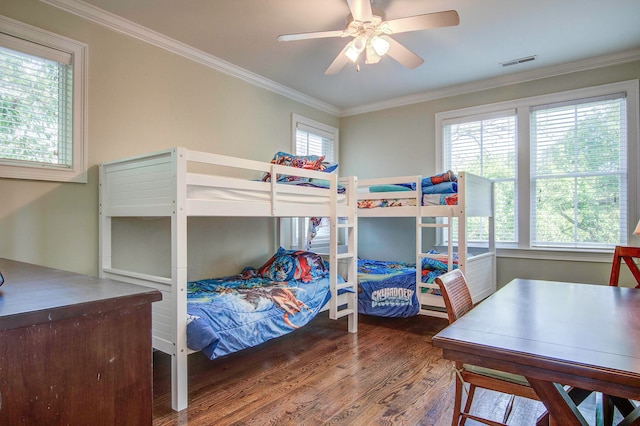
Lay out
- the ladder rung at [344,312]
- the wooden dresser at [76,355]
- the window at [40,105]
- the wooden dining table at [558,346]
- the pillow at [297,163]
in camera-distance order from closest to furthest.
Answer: the wooden dresser at [76,355]
the wooden dining table at [558,346]
the window at [40,105]
the pillow at [297,163]
the ladder rung at [344,312]

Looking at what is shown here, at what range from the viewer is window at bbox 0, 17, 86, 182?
2.26 m

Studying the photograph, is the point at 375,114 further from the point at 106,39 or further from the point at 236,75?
the point at 106,39

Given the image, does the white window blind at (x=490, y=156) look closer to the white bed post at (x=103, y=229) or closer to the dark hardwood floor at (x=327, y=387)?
the dark hardwood floor at (x=327, y=387)

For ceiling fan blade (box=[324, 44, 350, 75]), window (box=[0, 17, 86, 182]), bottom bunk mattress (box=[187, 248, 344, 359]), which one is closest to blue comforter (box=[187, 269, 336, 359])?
bottom bunk mattress (box=[187, 248, 344, 359])

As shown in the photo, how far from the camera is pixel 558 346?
102 cm

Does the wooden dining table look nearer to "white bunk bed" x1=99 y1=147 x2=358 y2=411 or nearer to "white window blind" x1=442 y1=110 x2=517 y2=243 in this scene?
"white bunk bed" x1=99 y1=147 x2=358 y2=411

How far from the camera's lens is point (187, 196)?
2039 millimetres

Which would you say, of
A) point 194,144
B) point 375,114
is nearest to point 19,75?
point 194,144

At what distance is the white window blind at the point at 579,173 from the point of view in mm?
3418

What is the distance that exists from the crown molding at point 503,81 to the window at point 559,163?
0.21 m

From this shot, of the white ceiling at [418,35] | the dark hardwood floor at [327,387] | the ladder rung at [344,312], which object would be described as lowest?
the dark hardwood floor at [327,387]

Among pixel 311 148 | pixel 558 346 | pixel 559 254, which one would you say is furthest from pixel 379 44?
pixel 559 254

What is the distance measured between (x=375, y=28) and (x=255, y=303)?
73.8 inches

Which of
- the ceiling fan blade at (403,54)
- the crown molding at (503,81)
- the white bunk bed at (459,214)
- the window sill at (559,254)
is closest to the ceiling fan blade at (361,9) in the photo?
the ceiling fan blade at (403,54)
